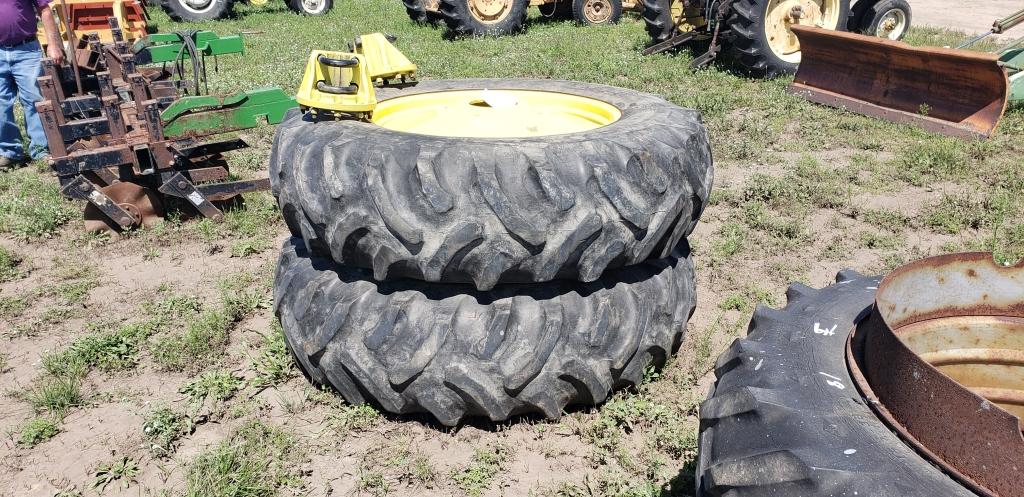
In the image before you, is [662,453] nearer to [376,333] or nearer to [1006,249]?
[376,333]

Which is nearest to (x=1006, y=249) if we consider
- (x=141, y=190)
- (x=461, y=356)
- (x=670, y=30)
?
(x=461, y=356)

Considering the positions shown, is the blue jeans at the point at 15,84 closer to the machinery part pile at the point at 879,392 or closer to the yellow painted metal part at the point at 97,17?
the yellow painted metal part at the point at 97,17

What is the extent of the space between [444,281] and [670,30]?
8078 mm

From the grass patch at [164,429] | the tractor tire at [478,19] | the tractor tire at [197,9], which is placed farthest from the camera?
the tractor tire at [197,9]

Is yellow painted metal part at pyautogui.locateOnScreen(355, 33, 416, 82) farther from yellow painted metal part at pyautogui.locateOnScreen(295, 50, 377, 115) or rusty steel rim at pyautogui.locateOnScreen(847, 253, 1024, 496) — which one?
rusty steel rim at pyautogui.locateOnScreen(847, 253, 1024, 496)

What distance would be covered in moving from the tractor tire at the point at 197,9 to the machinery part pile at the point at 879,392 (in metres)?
14.9

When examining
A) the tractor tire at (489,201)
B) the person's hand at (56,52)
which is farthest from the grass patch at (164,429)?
the person's hand at (56,52)

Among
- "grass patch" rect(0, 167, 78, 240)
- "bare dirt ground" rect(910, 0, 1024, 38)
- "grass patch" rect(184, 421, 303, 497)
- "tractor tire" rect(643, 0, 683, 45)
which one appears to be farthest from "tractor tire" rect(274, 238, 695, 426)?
"bare dirt ground" rect(910, 0, 1024, 38)

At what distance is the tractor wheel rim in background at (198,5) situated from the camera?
568 inches

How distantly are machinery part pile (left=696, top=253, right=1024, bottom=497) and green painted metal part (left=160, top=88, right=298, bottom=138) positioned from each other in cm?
356

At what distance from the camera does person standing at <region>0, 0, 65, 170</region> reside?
5672 mm

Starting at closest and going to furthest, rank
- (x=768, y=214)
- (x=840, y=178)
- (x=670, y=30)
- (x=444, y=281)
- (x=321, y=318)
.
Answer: (x=444, y=281) → (x=321, y=318) → (x=768, y=214) → (x=840, y=178) → (x=670, y=30)

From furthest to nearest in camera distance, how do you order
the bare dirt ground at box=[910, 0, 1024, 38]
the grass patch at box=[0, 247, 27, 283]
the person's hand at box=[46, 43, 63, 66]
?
1. the bare dirt ground at box=[910, 0, 1024, 38]
2. the person's hand at box=[46, 43, 63, 66]
3. the grass patch at box=[0, 247, 27, 283]

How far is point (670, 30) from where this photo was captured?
9492 mm
